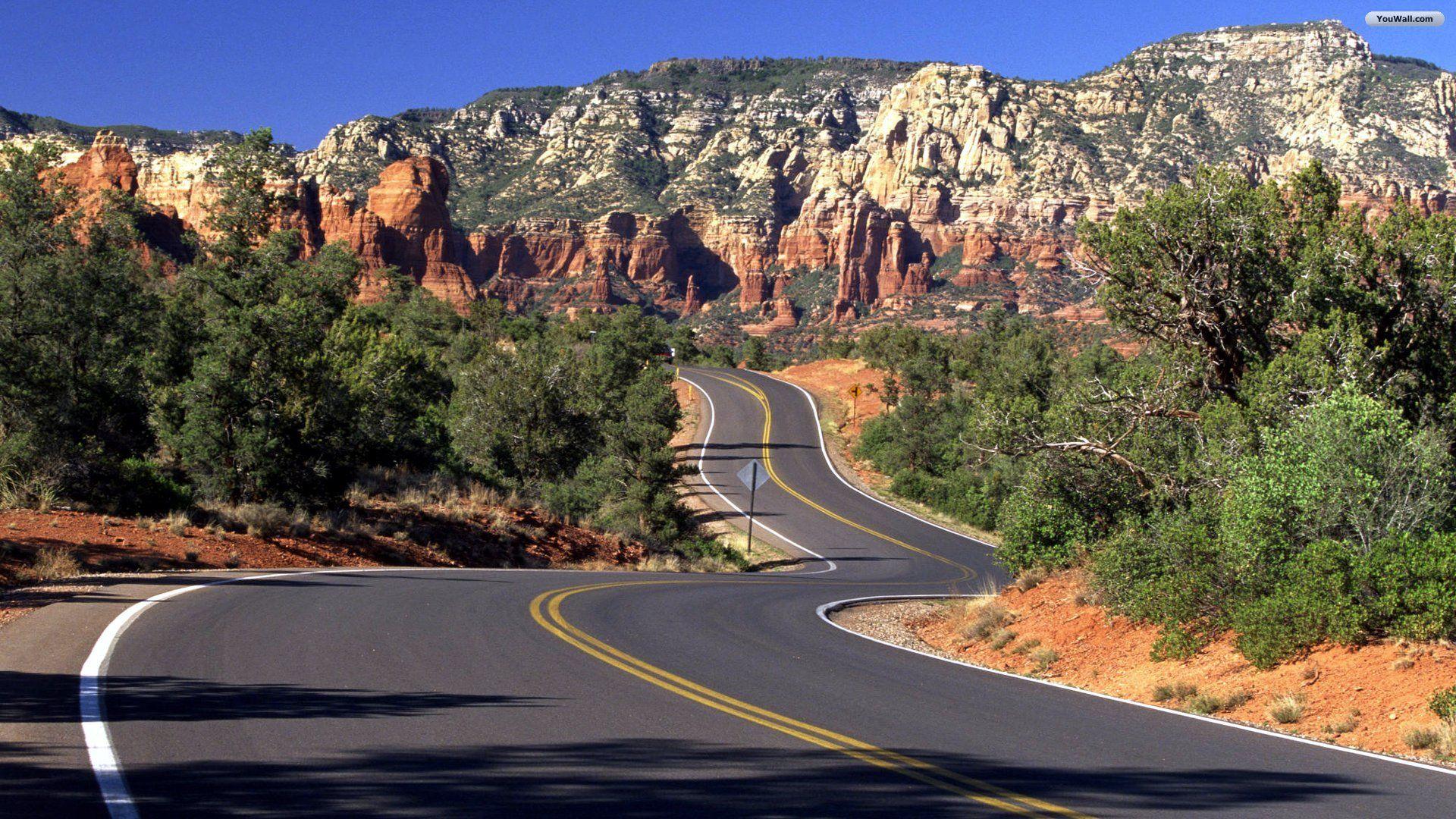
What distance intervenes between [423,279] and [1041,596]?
431 ft

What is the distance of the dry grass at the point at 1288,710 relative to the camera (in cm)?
939

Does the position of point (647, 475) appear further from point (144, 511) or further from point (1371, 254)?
point (1371, 254)

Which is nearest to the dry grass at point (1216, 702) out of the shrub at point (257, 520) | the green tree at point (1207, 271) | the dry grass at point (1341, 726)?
the dry grass at point (1341, 726)

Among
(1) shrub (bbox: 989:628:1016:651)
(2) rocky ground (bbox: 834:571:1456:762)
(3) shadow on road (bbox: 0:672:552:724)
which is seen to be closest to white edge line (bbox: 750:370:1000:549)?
(2) rocky ground (bbox: 834:571:1456:762)

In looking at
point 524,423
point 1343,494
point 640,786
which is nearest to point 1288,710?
point 1343,494

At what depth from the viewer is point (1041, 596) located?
16.5m

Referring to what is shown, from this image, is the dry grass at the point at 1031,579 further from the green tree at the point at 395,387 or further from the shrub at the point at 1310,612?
the green tree at the point at 395,387

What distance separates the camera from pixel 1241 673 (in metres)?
10.9

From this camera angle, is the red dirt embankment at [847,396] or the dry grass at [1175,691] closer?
the dry grass at [1175,691]

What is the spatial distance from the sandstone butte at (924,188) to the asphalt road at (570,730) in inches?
3999

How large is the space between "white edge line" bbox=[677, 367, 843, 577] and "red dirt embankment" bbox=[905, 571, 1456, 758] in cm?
1665

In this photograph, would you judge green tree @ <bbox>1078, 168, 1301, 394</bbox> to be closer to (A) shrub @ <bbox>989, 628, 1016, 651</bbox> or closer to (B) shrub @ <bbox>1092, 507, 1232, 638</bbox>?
(B) shrub @ <bbox>1092, 507, 1232, 638</bbox>

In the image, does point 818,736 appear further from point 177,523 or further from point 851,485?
point 851,485

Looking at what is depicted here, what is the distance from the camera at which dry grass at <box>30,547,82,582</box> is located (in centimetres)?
1317
